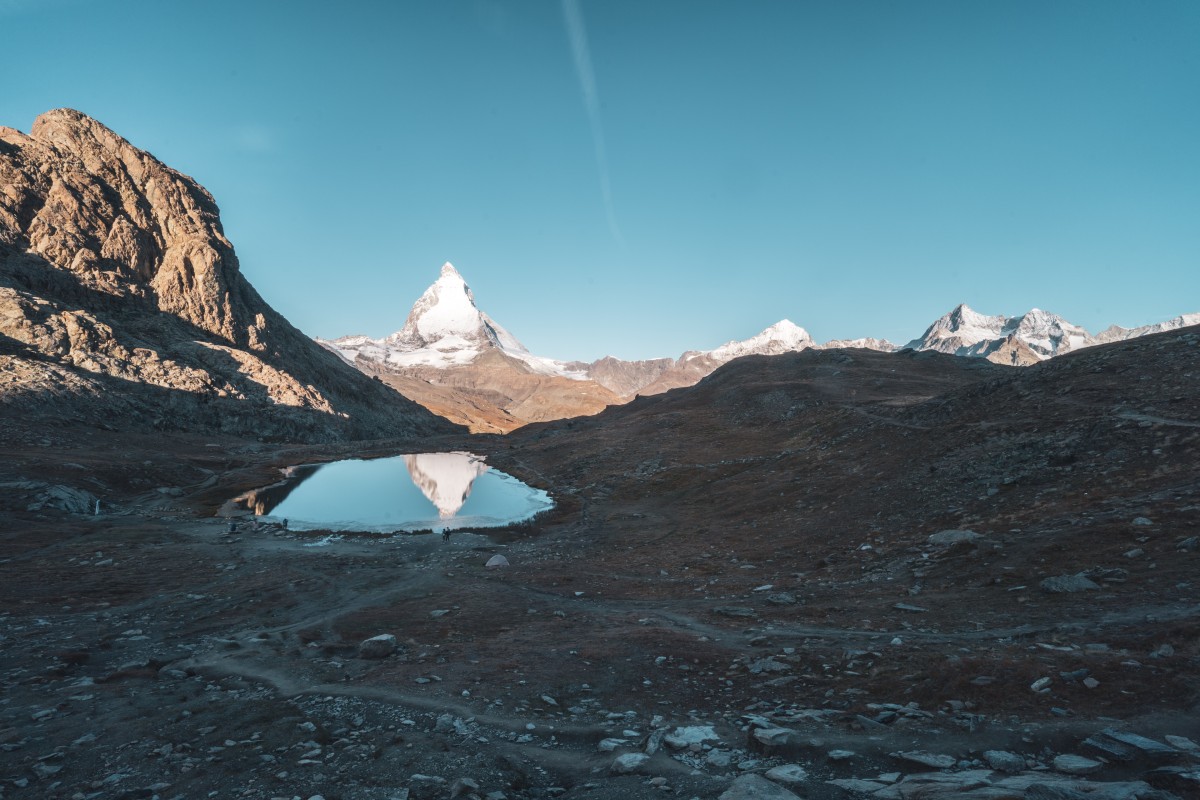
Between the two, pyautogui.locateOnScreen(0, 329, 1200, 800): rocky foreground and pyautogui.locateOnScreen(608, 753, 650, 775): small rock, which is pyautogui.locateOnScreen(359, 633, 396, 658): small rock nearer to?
pyautogui.locateOnScreen(0, 329, 1200, 800): rocky foreground

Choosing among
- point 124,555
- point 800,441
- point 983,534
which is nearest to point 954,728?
point 983,534

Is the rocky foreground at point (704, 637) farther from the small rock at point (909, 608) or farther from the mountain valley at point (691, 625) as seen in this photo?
the small rock at point (909, 608)

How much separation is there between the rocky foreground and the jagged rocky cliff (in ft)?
232

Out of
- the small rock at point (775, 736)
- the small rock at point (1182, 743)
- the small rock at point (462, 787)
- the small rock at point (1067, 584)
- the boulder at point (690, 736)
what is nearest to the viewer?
the small rock at point (1182, 743)

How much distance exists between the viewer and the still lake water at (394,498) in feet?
158

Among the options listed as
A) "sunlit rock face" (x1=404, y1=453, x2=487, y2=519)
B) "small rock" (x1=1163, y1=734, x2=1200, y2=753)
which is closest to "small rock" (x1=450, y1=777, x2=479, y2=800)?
"small rock" (x1=1163, y1=734, x2=1200, y2=753)

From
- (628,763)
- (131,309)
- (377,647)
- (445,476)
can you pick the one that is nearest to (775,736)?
(628,763)

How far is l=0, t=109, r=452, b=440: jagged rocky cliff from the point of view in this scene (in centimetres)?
9050

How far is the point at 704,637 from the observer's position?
17016 mm

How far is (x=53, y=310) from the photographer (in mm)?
96812

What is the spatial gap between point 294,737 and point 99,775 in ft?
10.1

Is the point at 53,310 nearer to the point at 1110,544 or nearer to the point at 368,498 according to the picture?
the point at 368,498

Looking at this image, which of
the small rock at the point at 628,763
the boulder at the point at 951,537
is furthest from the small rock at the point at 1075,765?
the boulder at the point at 951,537

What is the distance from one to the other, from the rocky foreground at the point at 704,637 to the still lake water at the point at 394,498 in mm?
9171
